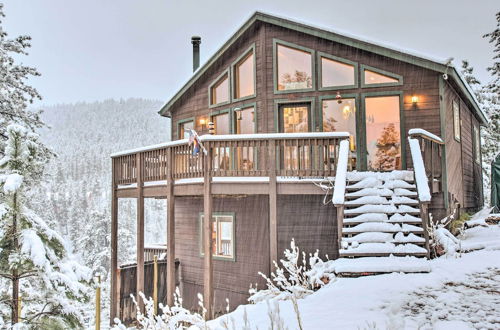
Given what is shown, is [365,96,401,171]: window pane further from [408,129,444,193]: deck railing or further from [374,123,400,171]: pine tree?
[408,129,444,193]: deck railing

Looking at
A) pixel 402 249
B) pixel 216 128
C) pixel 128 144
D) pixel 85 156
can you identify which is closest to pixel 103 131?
pixel 128 144

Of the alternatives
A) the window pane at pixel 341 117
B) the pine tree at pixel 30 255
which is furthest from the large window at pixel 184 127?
the pine tree at pixel 30 255

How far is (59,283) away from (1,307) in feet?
3.13

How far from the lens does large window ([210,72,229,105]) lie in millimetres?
13212

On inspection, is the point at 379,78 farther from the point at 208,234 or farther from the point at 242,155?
the point at 208,234

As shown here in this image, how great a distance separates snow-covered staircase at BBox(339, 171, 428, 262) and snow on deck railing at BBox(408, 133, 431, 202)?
454 mm

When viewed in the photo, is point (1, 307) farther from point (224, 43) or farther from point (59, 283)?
point (224, 43)

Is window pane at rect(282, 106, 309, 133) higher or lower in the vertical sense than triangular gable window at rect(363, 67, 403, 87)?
lower

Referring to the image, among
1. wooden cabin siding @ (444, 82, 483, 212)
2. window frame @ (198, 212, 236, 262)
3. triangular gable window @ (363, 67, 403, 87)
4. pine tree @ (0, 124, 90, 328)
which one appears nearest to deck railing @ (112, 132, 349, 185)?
window frame @ (198, 212, 236, 262)

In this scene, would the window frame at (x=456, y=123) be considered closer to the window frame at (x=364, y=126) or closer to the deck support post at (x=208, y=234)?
the window frame at (x=364, y=126)

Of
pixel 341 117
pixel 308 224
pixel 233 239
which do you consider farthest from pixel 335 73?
pixel 233 239

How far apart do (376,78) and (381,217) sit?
443 cm

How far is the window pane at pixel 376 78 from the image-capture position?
11.0 metres

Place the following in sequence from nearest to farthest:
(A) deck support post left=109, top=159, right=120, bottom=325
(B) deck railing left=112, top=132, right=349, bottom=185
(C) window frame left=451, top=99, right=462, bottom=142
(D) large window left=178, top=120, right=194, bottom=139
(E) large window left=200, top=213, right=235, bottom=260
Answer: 1. (B) deck railing left=112, top=132, right=349, bottom=185
2. (A) deck support post left=109, top=159, right=120, bottom=325
3. (E) large window left=200, top=213, right=235, bottom=260
4. (C) window frame left=451, top=99, right=462, bottom=142
5. (D) large window left=178, top=120, right=194, bottom=139
